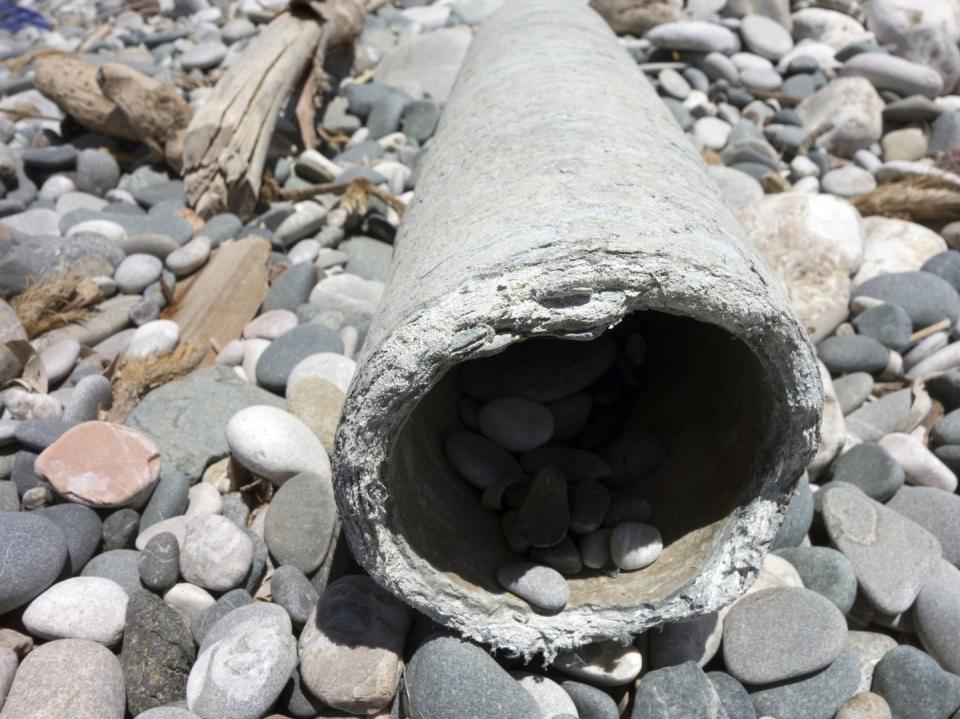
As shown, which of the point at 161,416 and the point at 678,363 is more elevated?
the point at 678,363

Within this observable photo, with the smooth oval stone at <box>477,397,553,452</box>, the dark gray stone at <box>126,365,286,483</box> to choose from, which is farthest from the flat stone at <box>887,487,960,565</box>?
the dark gray stone at <box>126,365,286,483</box>

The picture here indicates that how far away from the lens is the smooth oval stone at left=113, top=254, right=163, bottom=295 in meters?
3.75

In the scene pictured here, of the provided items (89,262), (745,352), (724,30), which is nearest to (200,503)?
(89,262)

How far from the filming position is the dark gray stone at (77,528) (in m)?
2.47

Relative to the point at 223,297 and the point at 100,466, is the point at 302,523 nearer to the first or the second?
the point at 100,466

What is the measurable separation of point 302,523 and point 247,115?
2966mm

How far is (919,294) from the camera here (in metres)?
3.64

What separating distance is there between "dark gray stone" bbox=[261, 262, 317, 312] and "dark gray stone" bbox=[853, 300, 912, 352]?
2582 mm

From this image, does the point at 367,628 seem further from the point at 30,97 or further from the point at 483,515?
the point at 30,97

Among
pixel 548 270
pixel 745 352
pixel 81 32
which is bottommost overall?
pixel 81 32

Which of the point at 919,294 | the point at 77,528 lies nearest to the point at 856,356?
the point at 919,294

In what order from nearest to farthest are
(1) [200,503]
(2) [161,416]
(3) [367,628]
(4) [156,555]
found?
1. (3) [367,628]
2. (4) [156,555]
3. (1) [200,503]
4. (2) [161,416]

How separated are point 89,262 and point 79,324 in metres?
0.35

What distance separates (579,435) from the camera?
2.86 m
